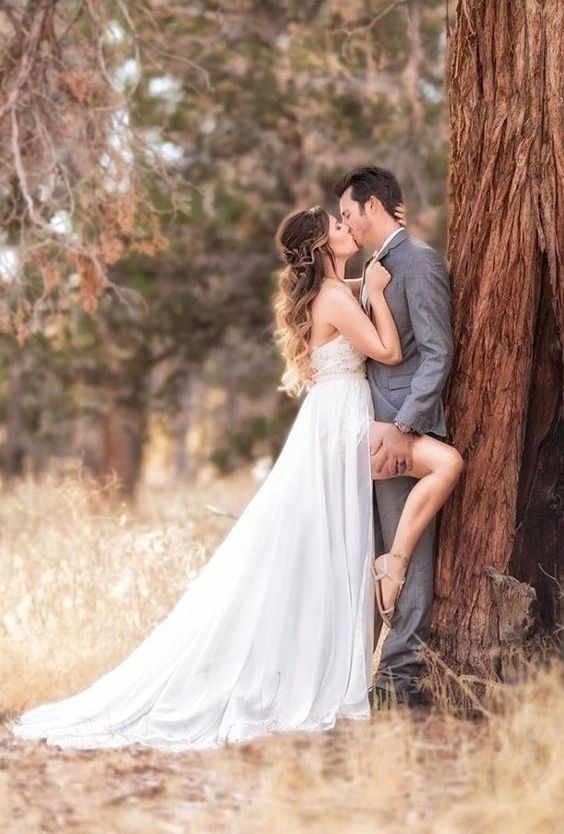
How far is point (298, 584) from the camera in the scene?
625 centimetres

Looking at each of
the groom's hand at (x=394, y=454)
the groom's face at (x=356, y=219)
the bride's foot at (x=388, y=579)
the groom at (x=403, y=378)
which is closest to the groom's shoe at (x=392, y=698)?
the groom at (x=403, y=378)

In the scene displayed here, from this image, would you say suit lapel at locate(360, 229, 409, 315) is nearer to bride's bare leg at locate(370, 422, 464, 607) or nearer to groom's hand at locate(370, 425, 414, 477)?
groom's hand at locate(370, 425, 414, 477)

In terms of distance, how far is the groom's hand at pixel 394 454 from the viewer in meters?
6.05

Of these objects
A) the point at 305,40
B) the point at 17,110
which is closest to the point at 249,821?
the point at 17,110

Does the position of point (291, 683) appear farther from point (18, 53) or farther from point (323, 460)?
point (18, 53)

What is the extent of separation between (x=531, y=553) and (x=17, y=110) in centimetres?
449

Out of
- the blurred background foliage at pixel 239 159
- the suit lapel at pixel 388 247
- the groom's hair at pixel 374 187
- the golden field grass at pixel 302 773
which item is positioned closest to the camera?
the golden field grass at pixel 302 773

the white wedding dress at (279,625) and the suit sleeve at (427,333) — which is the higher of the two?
the suit sleeve at (427,333)

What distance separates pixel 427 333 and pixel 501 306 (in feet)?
1.14

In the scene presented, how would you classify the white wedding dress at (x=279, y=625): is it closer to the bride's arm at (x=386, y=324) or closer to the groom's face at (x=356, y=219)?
the bride's arm at (x=386, y=324)

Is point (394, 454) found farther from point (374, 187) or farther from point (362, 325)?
point (374, 187)

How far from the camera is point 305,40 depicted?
524 inches

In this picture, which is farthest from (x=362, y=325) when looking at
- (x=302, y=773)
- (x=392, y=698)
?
(x=302, y=773)

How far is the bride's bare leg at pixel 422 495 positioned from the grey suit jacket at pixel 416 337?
0.34 ft
